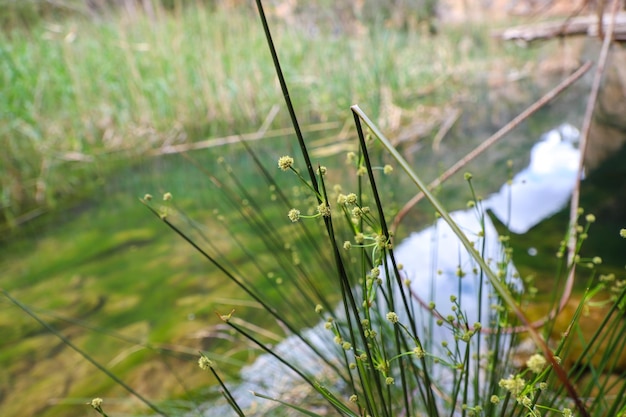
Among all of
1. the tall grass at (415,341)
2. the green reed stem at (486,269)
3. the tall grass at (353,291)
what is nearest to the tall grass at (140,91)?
the tall grass at (353,291)

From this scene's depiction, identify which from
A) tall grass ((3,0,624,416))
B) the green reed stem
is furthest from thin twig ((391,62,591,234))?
the green reed stem

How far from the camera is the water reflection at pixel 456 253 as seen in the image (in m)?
1.13

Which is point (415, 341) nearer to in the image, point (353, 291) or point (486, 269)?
point (486, 269)

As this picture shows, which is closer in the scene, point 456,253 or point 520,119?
point 520,119

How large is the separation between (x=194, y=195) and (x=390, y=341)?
2010 millimetres

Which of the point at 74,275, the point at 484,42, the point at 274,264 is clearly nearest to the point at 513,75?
the point at 484,42

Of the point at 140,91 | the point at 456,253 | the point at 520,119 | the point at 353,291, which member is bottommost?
the point at 353,291

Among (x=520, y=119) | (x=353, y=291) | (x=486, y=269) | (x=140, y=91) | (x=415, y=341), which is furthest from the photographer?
(x=140, y=91)

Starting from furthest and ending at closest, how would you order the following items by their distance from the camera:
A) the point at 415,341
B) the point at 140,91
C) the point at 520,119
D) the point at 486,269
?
the point at 140,91, the point at 520,119, the point at 415,341, the point at 486,269

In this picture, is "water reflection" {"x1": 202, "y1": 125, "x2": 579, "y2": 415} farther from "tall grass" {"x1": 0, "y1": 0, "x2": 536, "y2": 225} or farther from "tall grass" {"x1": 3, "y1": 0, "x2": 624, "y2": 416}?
"tall grass" {"x1": 0, "y1": 0, "x2": 536, "y2": 225}

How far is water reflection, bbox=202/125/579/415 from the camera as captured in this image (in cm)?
113

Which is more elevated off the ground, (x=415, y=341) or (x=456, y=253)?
(x=456, y=253)

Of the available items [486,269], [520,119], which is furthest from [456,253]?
[486,269]

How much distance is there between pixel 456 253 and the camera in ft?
5.29
